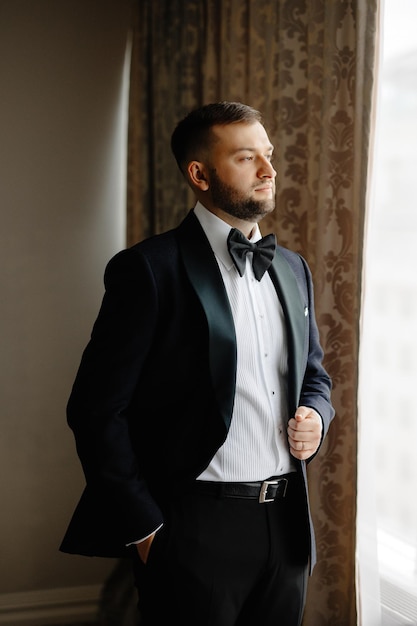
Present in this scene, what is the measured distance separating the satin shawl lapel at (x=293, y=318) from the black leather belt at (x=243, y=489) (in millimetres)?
188

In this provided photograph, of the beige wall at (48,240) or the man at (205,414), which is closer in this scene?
the man at (205,414)

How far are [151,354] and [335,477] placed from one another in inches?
34.4

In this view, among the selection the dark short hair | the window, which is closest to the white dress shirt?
the dark short hair

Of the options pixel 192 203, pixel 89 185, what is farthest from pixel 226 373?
pixel 89 185

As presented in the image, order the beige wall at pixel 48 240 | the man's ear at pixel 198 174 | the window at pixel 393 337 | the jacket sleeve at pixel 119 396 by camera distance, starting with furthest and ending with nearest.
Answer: the beige wall at pixel 48 240 → the window at pixel 393 337 → the man's ear at pixel 198 174 → the jacket sleeve at pixel 119 396

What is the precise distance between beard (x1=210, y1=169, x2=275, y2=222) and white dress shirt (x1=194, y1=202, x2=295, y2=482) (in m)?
0.06

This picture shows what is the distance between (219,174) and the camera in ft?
5.21

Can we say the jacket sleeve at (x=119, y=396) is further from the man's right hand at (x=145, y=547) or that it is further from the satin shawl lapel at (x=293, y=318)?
the satin shawl lapel at (x=293, y=318)

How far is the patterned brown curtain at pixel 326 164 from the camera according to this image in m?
2.05

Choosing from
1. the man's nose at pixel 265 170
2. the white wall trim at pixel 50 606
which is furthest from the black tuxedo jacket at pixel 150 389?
the white wall trim at pixel 50 606

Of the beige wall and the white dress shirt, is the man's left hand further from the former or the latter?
the beige wall

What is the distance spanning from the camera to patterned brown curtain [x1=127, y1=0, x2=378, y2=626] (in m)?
2.05

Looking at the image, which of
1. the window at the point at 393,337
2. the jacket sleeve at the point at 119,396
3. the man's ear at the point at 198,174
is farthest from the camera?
the window at the point at 393,337

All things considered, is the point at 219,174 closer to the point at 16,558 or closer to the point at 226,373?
the point at 226,373
